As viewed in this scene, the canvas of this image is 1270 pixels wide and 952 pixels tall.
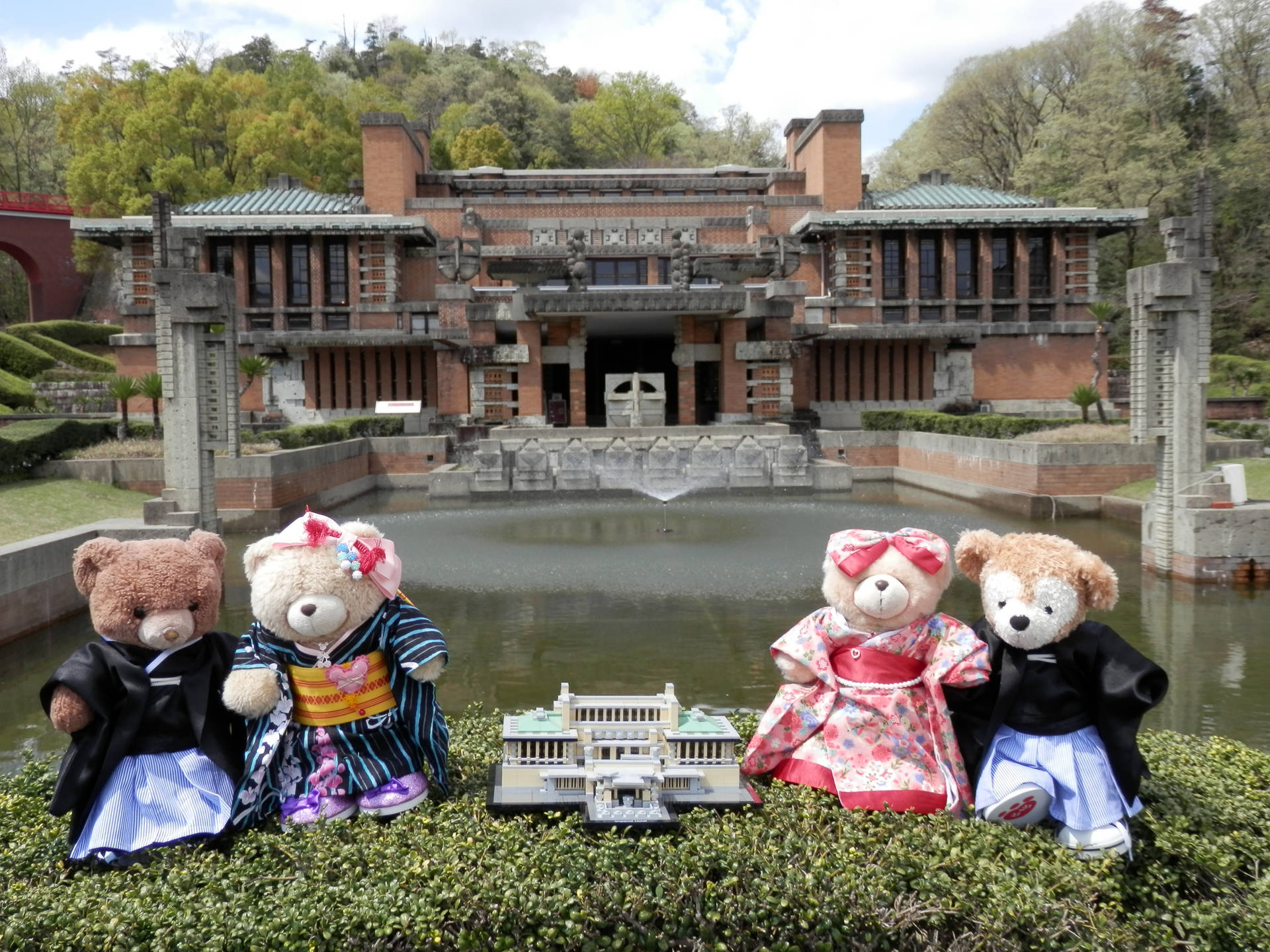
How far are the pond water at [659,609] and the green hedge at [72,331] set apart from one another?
26.8 metres

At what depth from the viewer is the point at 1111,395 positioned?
30.8 meters

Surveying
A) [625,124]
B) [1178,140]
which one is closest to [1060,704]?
[1178,140]

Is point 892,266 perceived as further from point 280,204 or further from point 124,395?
point 124,395

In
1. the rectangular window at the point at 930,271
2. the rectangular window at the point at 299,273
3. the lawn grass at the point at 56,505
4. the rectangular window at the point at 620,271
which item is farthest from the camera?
the rectangular window at the point at 620,271

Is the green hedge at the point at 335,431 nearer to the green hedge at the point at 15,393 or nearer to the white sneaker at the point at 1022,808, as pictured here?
the green hedge at the point at 15,393

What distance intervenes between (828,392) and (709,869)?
2665 centimetres

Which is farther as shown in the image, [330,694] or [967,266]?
[967,266]

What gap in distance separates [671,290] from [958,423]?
773 centimetres

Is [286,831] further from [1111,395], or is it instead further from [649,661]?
[1111,395]

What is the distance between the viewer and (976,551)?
15.1 feet

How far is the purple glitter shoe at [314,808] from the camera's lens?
423 centimetres

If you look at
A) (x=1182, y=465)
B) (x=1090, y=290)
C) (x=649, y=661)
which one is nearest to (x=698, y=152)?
(x=1090, y=290)

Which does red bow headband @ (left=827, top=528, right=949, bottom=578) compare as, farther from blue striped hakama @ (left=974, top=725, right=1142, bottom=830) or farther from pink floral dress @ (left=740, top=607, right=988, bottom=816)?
blue striped hakama @ (left=974, top=725, right=1142, bottom=830)

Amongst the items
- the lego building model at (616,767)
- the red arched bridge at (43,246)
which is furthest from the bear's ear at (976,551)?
the red arched bridge at (43,246)
